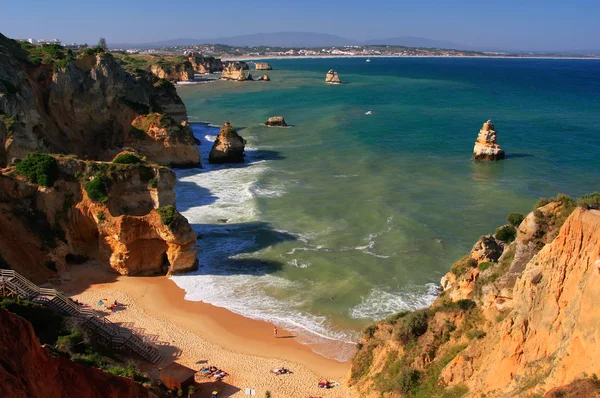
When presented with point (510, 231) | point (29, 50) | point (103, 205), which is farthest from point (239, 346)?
point (29, 50)

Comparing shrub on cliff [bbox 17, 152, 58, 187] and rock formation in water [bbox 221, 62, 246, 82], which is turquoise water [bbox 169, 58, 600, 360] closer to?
shrub on cliff [bbox 17, 152, 58, 187]

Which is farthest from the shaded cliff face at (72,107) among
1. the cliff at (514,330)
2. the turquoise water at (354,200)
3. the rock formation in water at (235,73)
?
the rock formation in water at (235,73)

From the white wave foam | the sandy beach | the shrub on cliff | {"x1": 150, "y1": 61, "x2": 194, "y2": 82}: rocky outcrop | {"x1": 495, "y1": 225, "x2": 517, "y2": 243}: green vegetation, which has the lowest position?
the sandy beach

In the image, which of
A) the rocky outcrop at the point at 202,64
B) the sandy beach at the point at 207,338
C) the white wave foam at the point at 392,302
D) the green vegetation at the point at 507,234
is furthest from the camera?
the rocky outcrop at the point at 202,64

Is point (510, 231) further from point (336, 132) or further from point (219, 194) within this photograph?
point (336, 132)

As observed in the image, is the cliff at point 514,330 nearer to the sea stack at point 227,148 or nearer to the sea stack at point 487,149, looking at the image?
the sea stack at point 227,148

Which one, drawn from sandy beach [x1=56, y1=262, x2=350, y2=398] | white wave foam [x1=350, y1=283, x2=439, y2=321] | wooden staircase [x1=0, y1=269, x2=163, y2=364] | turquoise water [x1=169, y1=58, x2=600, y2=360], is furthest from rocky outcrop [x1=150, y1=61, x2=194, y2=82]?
wooden staircase [x1=0, y1=269, x2=163, y2=364]
